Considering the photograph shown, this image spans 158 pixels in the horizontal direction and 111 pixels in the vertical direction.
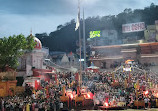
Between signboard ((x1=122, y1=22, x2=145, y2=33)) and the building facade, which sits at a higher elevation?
signboard ((x1=122, y1=22, x2=145, y2=33))

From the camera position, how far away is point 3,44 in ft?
92.4

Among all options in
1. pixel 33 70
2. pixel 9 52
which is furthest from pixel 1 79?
pixel 33 70

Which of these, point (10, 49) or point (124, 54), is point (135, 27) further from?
point (10, 49)

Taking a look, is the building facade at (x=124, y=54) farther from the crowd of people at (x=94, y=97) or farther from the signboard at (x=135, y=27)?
the crowd of people at (x=94, y=97)


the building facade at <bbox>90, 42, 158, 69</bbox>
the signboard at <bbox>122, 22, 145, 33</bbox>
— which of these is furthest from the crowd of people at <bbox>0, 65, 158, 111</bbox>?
the signboard at <bbox>122, 22, 145, 33</bbox>

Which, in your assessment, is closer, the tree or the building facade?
the tree

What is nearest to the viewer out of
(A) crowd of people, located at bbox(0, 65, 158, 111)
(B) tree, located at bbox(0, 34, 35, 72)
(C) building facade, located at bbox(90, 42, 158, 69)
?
(A) crowd of people, located at bbox(0, 65, 158, 111)

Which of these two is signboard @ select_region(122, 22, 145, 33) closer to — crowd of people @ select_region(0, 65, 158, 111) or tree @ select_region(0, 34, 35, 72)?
crowd of people @ select_region(0, 65, 158, 111)

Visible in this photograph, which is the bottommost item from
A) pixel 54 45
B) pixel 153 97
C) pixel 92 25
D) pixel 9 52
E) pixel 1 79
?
pixel 153 97

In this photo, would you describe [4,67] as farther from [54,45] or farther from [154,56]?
[54,45]

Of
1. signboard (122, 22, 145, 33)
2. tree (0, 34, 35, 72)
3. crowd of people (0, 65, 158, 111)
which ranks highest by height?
signboard (122, 22, 145, 33)

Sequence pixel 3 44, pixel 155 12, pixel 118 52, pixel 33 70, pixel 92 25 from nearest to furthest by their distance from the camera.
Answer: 1. pixel 3 44
2. pixel 33 70
3. pixel 118 52
4. pixel 155 12
5. pixel 92 25

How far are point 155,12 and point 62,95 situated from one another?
200 ft

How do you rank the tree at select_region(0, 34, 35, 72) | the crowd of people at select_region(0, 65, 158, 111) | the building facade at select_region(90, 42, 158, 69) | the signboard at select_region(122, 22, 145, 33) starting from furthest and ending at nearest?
the signboard at select_region(122, 22, 145, 33) → the building facade at select_region(90, 42, 158, 69) → the tree at select_region(0, 34, 35, 72) → the crowd of people at select_region(0, 65, 158, 111)
